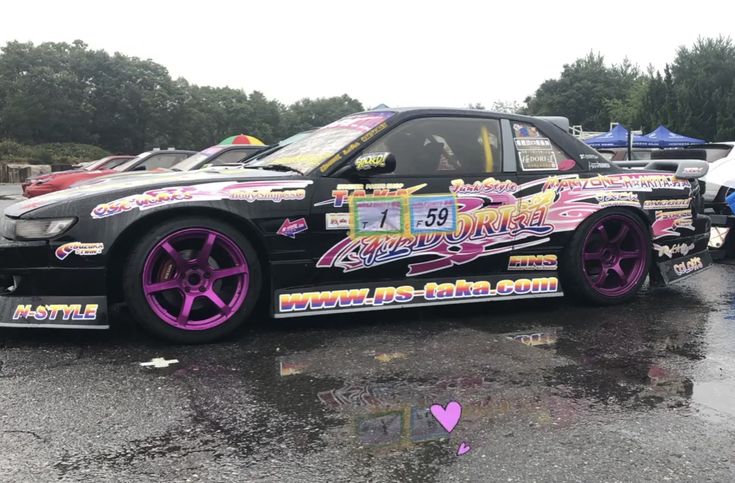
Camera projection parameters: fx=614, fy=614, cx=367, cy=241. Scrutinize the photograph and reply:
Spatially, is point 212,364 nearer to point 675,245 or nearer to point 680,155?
point 675,245

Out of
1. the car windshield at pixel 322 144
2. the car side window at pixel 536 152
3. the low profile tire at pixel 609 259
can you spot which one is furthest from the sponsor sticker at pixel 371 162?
the low profile tire at pixel 609 259

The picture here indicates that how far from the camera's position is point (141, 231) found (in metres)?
3.54

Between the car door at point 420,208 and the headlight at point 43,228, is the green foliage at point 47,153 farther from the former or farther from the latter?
the car door at point 420,208

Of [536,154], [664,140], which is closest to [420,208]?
[536,154]

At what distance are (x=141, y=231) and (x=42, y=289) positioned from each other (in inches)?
23.9

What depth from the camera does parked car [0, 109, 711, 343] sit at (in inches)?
135

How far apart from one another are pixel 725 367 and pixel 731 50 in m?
53.4

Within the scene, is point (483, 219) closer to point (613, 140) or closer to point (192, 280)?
point (192, 280)

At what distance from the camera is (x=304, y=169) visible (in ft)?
13.1

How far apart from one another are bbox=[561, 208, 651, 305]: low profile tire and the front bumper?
325cm

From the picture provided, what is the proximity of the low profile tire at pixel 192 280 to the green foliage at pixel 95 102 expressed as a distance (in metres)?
60.9

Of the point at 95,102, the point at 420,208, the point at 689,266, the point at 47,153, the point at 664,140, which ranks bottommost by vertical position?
the point at 689,266

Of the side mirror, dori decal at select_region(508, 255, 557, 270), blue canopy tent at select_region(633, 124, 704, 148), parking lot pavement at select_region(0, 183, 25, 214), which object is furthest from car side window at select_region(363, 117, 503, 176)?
blue canopy tent at select_region(633, 124, 704, 148)

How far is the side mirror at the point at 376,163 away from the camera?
3.82 m
